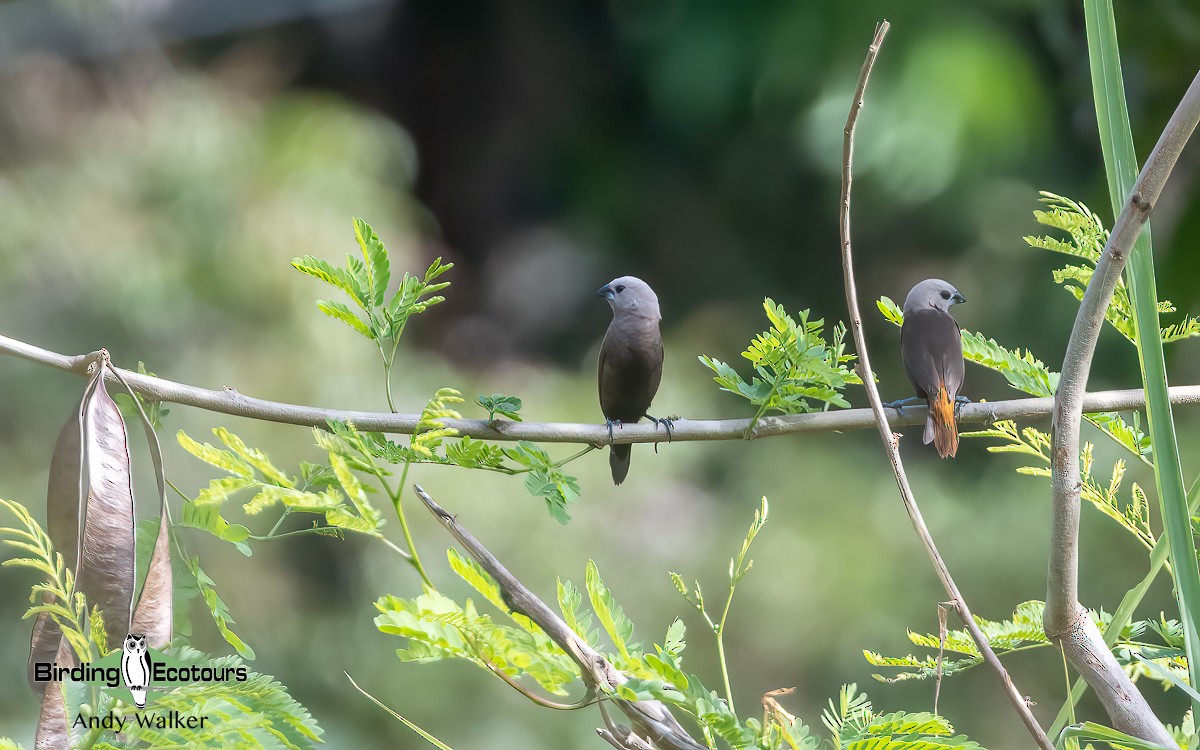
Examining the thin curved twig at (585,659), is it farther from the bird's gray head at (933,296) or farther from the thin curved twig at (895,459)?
the bird's gray head at (933,296)

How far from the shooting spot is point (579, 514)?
263cm

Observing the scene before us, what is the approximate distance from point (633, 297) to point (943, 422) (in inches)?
21.4

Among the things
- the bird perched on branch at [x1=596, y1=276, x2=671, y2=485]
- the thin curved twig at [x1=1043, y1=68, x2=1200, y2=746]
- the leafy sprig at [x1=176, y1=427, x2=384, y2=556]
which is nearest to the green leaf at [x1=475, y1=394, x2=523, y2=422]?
the leafy sprig at [x1=176, y1=427, x2=384, y2=556]

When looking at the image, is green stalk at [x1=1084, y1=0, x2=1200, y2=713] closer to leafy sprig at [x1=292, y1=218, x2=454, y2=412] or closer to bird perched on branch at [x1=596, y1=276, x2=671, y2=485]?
leafy sprig at [x1=292, y1=218, x2=454, y2=412]

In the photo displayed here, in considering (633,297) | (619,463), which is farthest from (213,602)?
(619,463)

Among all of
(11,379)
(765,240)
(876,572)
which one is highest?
(765,240)

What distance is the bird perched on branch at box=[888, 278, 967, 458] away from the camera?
2.97 feet

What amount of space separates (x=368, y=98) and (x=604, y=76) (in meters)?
0.89

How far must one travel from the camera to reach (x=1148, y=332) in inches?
17.0

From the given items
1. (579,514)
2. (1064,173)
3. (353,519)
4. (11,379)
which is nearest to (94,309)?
(11,379)

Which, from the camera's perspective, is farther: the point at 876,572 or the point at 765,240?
the point at 765,240

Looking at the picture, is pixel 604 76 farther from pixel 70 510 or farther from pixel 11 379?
pixel 70 510

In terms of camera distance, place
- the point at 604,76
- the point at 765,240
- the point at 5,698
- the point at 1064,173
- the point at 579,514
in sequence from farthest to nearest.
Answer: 1. the point at 604,76
2. the point at 765,240
3. the point at 1064,173
4. the point at 579,514
5. the point at 5,698
